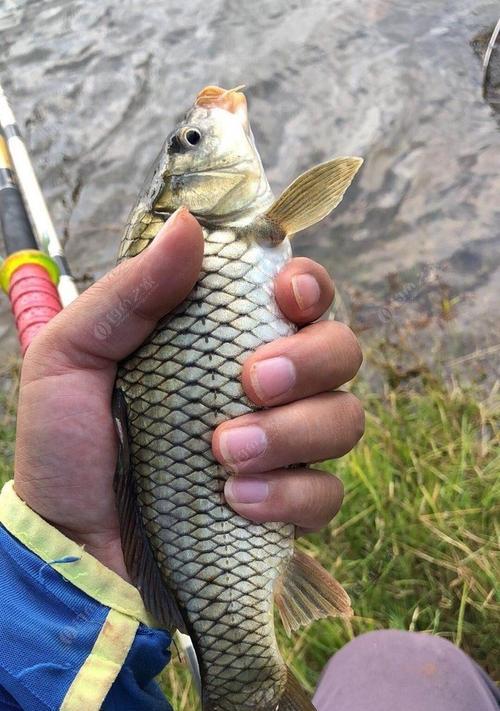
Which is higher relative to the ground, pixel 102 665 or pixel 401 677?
pixel 102 665

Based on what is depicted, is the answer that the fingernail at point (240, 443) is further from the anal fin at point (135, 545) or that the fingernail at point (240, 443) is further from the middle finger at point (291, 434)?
the anal fin at point (135, 545)

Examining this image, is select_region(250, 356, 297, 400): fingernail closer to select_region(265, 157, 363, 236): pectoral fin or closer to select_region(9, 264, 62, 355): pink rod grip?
select_region(265, 157, 363, 236): pectoral fin

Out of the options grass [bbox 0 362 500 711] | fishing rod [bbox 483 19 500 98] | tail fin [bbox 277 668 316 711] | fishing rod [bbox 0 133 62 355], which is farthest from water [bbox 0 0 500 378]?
tail fin [bbox 277 668 316 711]

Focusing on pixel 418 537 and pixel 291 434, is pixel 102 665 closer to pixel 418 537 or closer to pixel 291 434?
pixel 291 434

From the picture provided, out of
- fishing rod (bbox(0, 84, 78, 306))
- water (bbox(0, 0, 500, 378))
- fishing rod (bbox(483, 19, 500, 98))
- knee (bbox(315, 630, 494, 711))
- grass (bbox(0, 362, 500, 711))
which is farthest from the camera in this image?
fishing rod (bbox(483, 19, 500, 98))

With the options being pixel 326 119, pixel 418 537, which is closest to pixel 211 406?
pixel 418 537

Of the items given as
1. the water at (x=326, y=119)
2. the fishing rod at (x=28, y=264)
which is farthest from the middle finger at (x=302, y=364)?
the water at (x=326, y=119)
